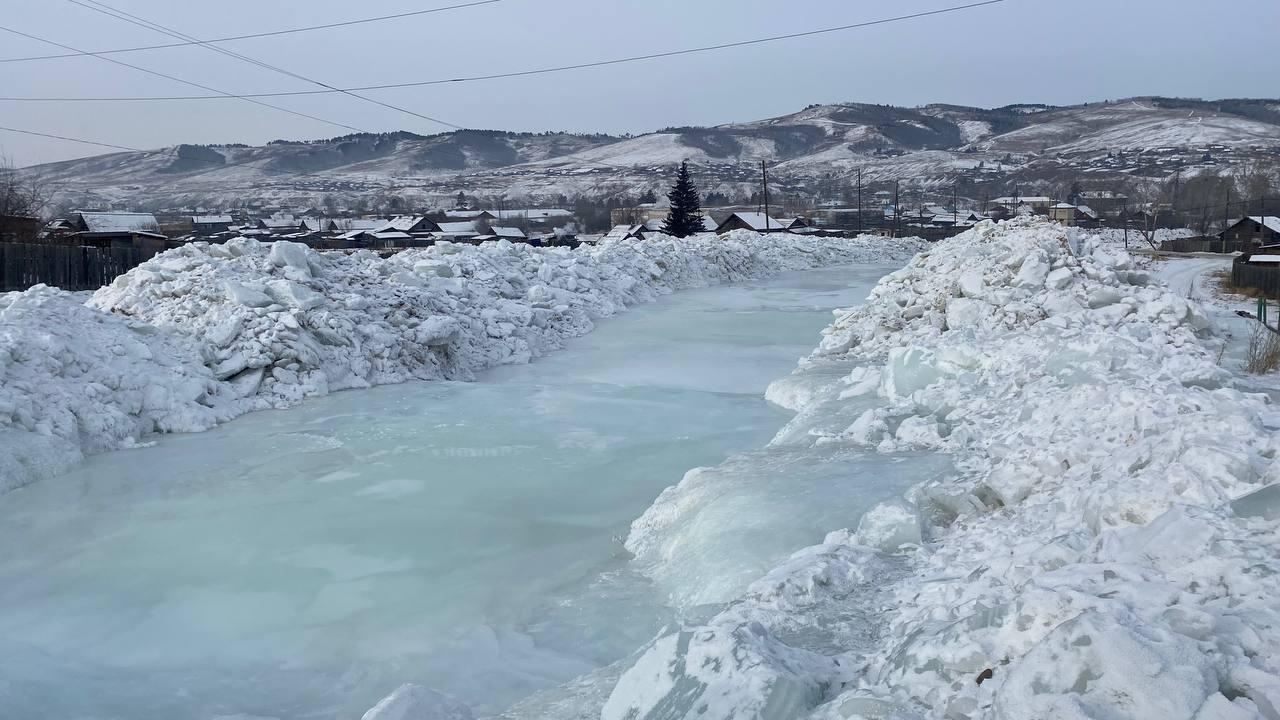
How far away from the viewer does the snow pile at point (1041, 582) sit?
7.49ft

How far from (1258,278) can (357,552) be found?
2779 cm

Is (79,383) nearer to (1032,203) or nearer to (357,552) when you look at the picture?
(357,552)

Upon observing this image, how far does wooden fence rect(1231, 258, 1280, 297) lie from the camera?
23.5 metres

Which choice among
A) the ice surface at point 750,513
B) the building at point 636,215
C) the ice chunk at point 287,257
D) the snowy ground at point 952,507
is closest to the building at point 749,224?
the building at point 636,215

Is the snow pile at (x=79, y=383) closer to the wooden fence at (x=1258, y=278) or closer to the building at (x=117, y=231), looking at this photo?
the wooden fence at (x=1258, y=278)

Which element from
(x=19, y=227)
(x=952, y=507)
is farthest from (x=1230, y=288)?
(x=19, y=227)

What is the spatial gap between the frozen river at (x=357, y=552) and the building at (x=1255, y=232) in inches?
2027

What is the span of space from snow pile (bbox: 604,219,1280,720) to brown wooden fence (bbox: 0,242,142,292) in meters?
16.9

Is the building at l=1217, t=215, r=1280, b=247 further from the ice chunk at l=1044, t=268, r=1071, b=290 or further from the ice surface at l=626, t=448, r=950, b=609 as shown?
the ice surface at l=626, t=448, r=950, b=609

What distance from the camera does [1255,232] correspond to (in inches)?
1948

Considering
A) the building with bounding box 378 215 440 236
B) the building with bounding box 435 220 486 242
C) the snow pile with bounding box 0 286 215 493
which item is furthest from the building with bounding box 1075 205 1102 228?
the snow pile with bounding box 0 286 215 493

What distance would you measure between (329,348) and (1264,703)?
10.4 metres

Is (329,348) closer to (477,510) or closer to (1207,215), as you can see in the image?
(477,510)

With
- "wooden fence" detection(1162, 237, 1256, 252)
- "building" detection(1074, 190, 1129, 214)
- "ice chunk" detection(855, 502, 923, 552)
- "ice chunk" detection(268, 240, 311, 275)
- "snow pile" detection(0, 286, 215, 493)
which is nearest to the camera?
"ice chunk" detection(855, 502, 923, 552)
